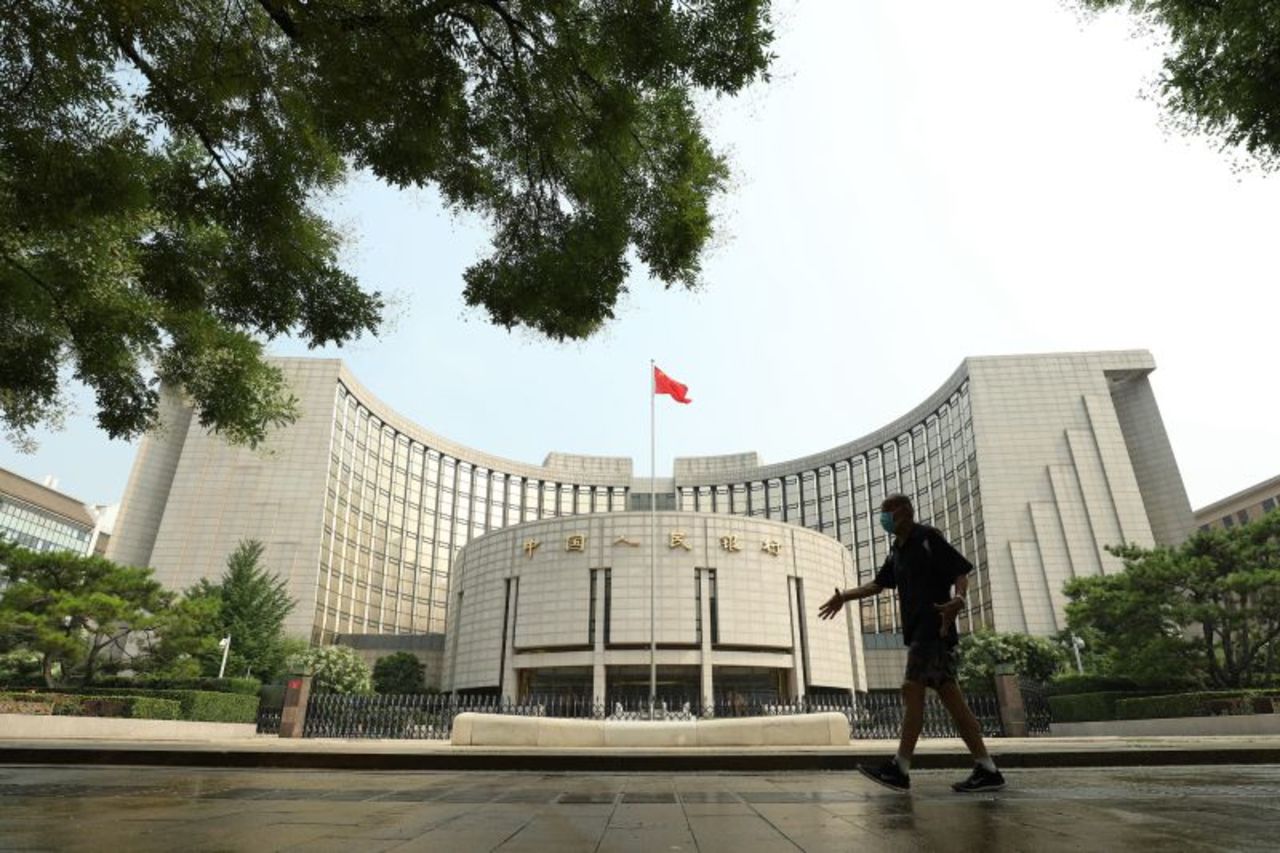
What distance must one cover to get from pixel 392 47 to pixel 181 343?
5.72 meters

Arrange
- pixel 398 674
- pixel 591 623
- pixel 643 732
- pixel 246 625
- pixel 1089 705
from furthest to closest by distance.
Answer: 1. pixel 398 674
2. pixel 591 623
3. pixel 246 625
4. pixel 1089 705
5. pixel 643 732

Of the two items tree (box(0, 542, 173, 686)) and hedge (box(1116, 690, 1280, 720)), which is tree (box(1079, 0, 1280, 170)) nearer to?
hedge (box(1116, 690, 1280, 720))

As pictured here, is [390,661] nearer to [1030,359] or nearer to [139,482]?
[139,482]

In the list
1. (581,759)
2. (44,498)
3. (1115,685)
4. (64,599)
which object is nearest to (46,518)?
(44,498)

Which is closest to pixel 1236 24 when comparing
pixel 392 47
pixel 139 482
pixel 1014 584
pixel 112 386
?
pixel 392 47

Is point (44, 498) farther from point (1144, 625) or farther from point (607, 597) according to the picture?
point (1144, 625)

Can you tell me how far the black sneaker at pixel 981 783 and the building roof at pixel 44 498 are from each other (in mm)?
100812

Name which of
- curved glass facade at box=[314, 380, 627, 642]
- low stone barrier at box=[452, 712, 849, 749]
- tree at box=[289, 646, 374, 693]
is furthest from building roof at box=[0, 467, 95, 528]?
low stone barrier at box=[452, 712, 849, 749]

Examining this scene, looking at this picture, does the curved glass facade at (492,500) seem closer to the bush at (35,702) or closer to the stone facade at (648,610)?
the stone facade at (648,610)

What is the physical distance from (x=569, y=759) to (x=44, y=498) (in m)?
101

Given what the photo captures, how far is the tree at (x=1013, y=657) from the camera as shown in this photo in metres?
41.7

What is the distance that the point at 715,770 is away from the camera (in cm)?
880

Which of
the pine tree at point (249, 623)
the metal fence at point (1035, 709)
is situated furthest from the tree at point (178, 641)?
the metal fence at point (1035, 709)

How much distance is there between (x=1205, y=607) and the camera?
27.0 m
